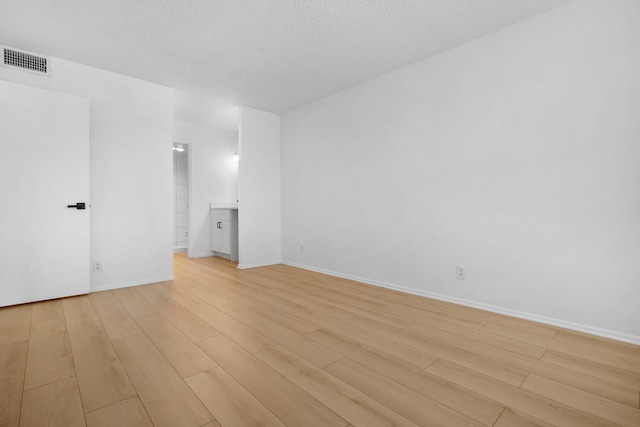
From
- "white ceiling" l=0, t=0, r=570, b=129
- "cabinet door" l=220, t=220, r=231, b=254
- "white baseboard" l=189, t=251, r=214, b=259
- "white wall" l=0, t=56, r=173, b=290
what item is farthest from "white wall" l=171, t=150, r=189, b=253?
"white ceiling" l=0, t=0, r=570, b=129

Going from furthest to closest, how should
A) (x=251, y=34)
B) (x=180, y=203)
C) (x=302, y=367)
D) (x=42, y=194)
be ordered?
(x=180, y=203) → (x=42, y=194) → (x=251, y=34) → (x=302, y=367)

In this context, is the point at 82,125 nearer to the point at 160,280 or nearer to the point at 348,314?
the point at 160,280

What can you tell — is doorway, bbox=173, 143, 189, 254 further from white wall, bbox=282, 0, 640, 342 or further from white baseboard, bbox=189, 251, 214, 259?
white wall, bbox=282, 0, 640, 342

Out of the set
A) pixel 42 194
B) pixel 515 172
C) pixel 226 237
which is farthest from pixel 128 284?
pixel 515 172

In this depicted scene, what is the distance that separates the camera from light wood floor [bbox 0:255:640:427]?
4.18 ft

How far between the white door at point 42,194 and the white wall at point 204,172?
7.61 feet

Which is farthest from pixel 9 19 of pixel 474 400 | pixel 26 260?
pixel 474 400

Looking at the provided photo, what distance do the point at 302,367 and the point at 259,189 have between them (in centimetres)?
334

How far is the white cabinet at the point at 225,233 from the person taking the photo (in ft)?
16.6

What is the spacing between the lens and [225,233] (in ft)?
17.0

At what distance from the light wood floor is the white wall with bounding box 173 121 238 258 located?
2779mm

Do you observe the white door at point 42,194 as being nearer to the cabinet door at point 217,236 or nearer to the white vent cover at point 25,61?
the white vent cover at point 25,61

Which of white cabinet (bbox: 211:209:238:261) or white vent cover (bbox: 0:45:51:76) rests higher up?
white vent cover (bbox: 0:45:51:76)

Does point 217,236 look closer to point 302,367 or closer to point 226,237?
point 226,237
